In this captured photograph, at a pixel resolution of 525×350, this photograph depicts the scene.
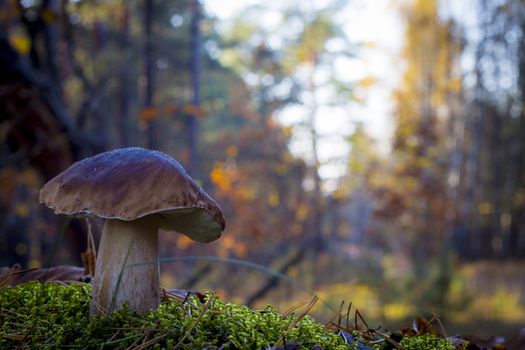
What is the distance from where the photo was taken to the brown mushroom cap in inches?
49.8

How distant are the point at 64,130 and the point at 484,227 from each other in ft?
76.2

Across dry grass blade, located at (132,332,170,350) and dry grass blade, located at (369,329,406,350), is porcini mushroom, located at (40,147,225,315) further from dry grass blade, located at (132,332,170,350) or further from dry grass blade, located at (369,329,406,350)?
dry grass blade, located at (369,329,406,350)

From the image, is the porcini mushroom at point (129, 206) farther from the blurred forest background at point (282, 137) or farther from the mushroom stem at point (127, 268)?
the blurred forest background at point (282, 137)

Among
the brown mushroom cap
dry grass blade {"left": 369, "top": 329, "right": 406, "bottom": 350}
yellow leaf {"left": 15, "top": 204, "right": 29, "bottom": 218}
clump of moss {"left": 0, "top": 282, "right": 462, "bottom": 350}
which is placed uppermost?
the brown mushroom cap

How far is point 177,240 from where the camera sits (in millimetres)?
12734

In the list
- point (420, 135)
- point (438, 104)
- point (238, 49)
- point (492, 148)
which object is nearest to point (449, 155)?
point (438, 104)

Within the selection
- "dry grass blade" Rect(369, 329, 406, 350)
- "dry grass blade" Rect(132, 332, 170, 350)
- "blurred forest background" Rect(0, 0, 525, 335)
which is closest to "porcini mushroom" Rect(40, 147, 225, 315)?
→ "dry grass blade" Rect(132, 332, 170, 350)

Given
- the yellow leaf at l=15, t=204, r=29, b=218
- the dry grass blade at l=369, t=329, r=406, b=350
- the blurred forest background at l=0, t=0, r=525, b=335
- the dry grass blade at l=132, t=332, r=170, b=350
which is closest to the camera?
the dry grass blade at l=132, t=332, r=170, b=350

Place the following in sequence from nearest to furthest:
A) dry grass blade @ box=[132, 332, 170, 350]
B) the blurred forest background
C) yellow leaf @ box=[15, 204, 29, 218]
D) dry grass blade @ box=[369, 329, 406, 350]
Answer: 1. dry grass blade @ box=[132, 332, 170, 350]
2. dry grass blade @ box=[369, 329, 406, 350]
3. the blurred forest background
4. yellow leaf @ box=[15, 204, 29, 218]

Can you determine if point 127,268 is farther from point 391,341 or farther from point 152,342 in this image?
point 391,341

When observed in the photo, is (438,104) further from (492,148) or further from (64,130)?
(64,130)

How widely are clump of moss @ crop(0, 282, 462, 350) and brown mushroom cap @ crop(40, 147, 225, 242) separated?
0.35 m

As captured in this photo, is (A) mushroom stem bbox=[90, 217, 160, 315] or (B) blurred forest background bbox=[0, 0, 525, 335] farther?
(B) blurred forest background bbox=[0, 0, 525, 335]

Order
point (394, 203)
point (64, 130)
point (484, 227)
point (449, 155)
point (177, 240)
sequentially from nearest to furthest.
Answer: point (64, 130), point (394, 203), point (177, 240), point (449, 155), point (484, 227)
